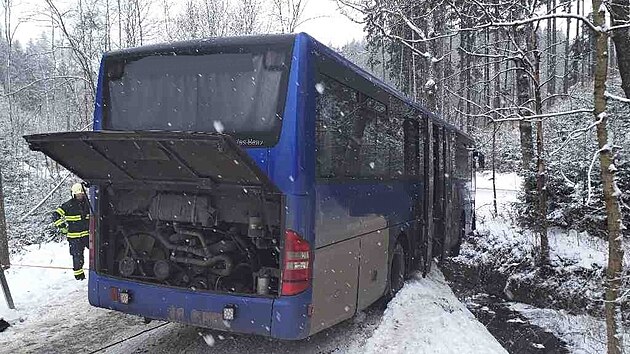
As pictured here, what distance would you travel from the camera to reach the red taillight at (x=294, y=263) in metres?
4.73

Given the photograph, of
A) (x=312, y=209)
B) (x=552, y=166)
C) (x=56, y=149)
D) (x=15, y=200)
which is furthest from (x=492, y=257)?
(x=15, y=200)

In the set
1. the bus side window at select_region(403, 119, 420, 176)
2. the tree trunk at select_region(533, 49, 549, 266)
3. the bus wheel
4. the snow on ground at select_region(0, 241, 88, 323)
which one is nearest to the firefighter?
the snow on ground at select_region(0, 241, 88, 323)

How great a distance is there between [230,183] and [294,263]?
0.92m

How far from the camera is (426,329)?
21.5 feet

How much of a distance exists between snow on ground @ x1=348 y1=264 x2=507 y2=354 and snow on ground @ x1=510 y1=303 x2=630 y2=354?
196cm

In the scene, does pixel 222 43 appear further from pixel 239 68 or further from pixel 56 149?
pixel 56 149

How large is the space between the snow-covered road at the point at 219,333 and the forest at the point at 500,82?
6.59ft

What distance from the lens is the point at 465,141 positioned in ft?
47.9

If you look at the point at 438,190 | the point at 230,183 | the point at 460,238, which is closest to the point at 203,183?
the point at 230,183

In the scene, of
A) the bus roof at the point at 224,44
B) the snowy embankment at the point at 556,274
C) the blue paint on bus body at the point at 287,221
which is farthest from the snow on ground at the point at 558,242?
the blue paint on bus body at the point at 287,221

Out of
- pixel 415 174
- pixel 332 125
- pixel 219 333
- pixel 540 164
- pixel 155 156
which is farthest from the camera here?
pixel 540 164

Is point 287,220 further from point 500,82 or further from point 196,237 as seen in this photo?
point 500,82

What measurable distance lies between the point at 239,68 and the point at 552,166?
→ 12.5 metres

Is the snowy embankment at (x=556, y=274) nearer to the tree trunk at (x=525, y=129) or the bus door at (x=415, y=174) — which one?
the tree trunk at (x=525, y=129)
